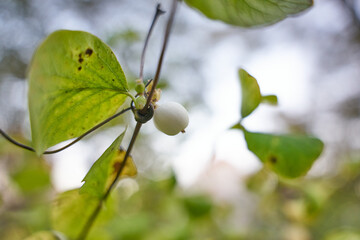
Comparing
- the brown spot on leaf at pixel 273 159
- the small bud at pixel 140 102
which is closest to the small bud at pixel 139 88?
the small bud at pixel 140 102

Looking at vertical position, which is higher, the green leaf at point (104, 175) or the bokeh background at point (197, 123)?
the green leaf at point (104, 175)

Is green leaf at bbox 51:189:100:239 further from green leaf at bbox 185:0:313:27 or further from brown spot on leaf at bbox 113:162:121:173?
green leaf at bbox 185:0:313:27

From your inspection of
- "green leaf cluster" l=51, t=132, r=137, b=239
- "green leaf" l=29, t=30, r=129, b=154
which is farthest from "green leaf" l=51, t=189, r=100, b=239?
"green leaf" l=29, t=30, r=129, b=154

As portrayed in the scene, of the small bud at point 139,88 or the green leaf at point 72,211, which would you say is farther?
the green leaf at point 72,211

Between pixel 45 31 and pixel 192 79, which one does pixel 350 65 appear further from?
pixel 45 31

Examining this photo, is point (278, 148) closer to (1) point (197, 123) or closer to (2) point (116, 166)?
(2) point (116, 166)

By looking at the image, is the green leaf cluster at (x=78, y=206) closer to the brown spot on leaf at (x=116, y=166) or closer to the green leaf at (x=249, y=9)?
the brown spot on leaf at (x=116, y=166)

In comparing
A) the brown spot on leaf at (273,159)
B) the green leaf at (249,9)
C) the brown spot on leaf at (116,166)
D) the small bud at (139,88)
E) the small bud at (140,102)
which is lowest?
the brown spot on leaf at (116,166)
